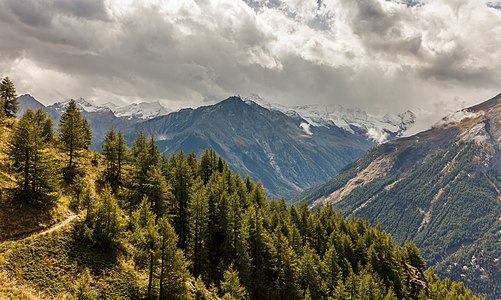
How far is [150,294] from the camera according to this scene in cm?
5084

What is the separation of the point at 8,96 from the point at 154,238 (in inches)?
3427

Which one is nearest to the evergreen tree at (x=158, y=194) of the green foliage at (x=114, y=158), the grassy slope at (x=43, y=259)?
the green foliage at (x=114, y=158)

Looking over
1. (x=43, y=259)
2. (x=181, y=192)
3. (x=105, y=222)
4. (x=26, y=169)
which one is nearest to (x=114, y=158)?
(x=181, y=192)

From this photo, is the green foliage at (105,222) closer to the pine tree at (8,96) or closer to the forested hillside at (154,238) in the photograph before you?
the forested hillside at (154,238)

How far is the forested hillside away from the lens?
159 ft

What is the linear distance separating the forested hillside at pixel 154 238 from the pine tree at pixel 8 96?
1215 cm

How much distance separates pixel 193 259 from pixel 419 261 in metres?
85.5

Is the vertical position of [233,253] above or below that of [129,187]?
below

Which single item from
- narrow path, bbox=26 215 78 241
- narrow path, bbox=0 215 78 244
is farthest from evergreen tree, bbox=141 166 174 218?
narrow path, bbox=0 215 78 244

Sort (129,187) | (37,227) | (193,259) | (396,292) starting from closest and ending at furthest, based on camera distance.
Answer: (37,227) < (193,259) < (129,187) < (396,292)

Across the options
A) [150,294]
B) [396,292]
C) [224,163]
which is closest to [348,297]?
[396,292]

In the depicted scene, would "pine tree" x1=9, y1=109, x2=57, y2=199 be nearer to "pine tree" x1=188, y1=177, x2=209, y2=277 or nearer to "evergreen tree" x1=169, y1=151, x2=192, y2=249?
"pine tree" x1=188, y1=177, x2=209, y2=277

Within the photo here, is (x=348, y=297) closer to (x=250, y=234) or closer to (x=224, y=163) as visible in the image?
(x=250, y=234)

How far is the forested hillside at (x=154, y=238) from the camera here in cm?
4844
